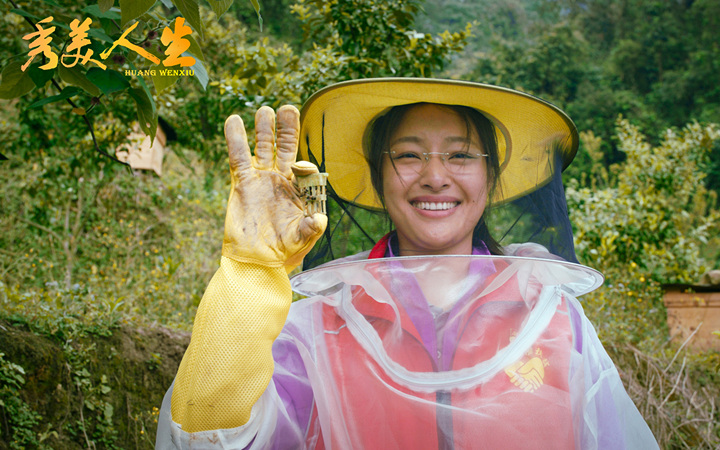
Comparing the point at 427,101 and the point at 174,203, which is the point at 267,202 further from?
the point at 174,203

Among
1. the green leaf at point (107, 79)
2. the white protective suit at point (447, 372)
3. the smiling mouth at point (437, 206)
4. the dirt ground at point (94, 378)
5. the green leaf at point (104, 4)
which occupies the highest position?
the green leaf at point (104, 4)

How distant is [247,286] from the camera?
124 cm

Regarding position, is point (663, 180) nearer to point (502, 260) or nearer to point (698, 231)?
point (698, 231)

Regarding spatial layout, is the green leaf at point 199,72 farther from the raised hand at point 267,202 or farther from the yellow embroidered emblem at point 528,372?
the yellow embroidered emblem at point 528,372

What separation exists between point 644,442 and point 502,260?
624 mm

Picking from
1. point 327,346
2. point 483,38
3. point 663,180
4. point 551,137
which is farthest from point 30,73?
point 483,38

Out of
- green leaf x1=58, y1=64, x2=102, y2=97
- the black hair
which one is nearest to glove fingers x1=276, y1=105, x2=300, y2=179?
the black hair

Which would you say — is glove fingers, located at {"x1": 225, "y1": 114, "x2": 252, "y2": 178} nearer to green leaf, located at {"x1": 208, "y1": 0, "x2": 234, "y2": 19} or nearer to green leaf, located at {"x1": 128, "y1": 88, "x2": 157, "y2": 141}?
green leaf, located at {"x1": 208, "y1": 0, "x2": 234, "y2": 19}

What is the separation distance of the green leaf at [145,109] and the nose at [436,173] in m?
0.80

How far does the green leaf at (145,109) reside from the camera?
1.51 meters

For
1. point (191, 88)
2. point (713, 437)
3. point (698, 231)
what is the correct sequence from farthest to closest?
point (191, 88) < point (698, 231) < point (713, 437)

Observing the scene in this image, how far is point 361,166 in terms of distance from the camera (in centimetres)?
163

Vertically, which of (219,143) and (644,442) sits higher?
(219,143)

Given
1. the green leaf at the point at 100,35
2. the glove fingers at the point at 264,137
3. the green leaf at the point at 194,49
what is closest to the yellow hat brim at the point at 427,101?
the glove fingers at the point at 264,137
